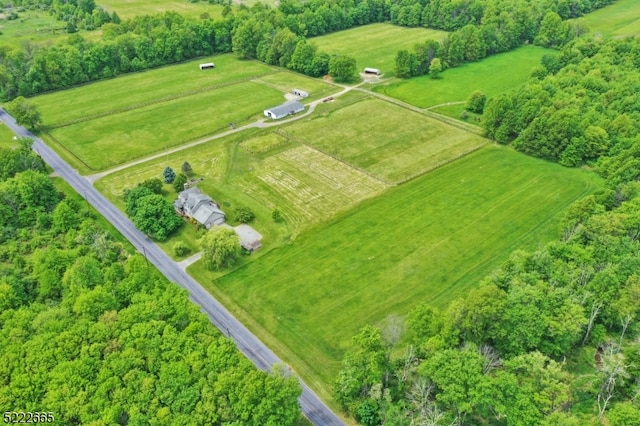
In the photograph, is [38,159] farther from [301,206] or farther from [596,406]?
[596,406]

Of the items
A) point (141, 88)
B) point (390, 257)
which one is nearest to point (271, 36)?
point (141, 88)

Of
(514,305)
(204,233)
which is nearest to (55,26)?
(204,233)

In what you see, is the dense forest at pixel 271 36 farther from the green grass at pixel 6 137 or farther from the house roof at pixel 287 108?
the house roof at pixel 287 108

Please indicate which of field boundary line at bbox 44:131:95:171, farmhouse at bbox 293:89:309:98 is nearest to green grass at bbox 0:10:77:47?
field boundary line at bbox 44:131:95:171

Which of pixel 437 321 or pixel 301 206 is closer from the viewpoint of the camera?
pixel 437 321

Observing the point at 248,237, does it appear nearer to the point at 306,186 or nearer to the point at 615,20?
the point at 306,186
